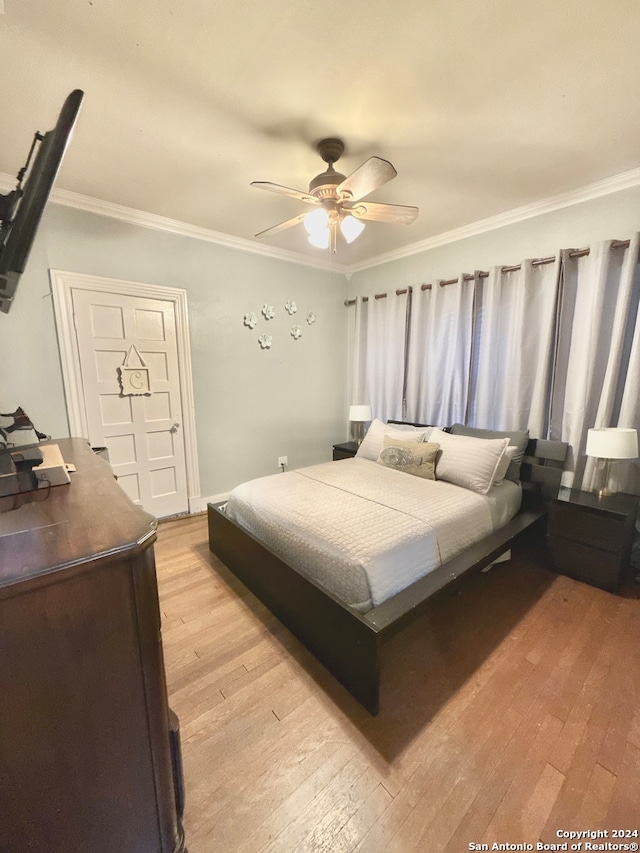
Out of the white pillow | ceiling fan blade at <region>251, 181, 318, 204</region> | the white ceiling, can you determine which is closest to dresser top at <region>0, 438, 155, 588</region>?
ceiling fan blade at <region>251, 181, 318, 204</region>

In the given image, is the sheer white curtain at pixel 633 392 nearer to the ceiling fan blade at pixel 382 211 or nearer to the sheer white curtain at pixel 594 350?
the sheer white curtain at pixel 594 350

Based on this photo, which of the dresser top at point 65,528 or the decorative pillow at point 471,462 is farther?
the decorative pillow at point 471,462

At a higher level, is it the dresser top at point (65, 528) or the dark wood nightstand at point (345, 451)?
the dresser top at point (65, 528)

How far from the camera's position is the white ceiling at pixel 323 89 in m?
1.24

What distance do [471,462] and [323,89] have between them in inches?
87.7

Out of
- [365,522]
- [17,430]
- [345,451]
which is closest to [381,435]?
[345,451]

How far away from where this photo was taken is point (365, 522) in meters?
1.79

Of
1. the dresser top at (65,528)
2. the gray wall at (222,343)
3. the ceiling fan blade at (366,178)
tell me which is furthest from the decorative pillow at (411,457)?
the dresser top at (65,528)

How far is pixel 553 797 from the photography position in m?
1.12

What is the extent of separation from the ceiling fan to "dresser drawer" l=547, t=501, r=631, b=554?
6.86ft

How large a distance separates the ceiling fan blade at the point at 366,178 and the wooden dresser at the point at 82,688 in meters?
1.73

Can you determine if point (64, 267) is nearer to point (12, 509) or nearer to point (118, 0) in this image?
point (118, 0)

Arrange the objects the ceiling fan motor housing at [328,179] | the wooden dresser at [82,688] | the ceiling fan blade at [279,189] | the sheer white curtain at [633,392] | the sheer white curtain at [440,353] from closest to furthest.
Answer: the wooden dresser at [82,688] → the ceiling fan blade at [279,189] → the ceiling fan motor housing at [328,179] → the sheer white curtain at [633,392] → the sheer white curtain at [440,353]

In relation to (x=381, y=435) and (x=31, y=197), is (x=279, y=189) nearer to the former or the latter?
(x=31, y=197)
